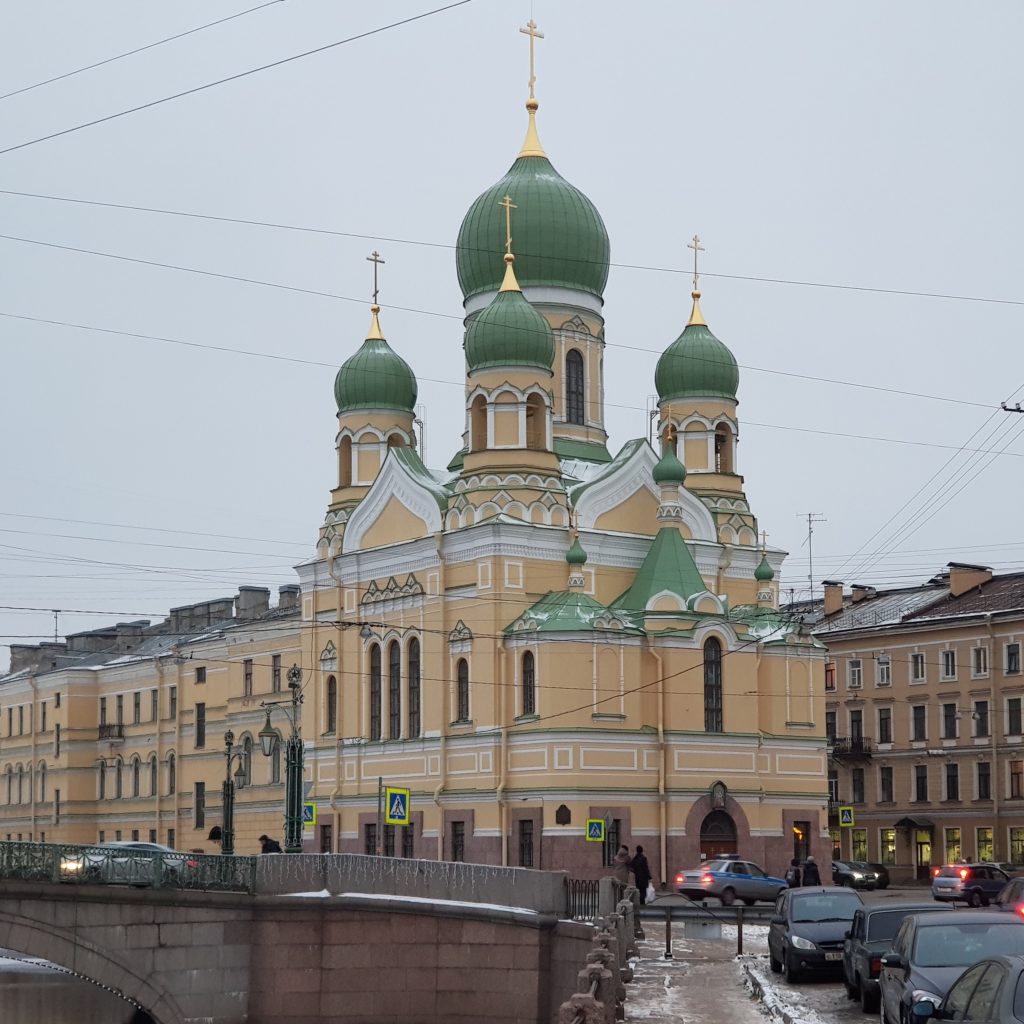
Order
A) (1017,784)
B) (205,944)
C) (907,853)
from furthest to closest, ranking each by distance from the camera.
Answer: (907,853)
(1017,784)
(205,944)

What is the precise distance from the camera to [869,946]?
80.3ft

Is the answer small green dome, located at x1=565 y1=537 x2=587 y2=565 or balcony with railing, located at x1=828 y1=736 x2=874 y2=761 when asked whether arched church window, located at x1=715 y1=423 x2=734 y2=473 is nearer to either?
small green dome, located at x1=565 y1=537 x2=587 y2=565

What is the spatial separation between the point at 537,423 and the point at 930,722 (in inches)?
824

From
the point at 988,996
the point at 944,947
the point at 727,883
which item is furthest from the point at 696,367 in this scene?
the point at 988,996

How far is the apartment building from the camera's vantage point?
6438 centimetres

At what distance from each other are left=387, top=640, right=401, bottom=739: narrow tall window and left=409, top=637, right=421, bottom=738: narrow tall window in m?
0.52

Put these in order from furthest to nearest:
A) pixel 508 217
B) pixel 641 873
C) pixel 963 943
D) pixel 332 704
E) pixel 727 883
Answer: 1. pixel 332 704
2. pixel 508 217
3. pixel 727 883
4. pixel 641 873
5. pixel 963 943

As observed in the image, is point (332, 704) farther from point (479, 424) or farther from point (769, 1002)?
point (769, 1002)

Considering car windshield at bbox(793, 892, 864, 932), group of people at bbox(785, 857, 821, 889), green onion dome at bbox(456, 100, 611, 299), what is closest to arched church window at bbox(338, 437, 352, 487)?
green onion dome at bbox(456, 100, 611, 299)

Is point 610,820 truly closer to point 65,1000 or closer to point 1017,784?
point 65,1000

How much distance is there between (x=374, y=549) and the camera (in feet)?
190

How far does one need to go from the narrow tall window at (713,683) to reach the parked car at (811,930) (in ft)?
76.4

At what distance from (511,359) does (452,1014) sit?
23.2m

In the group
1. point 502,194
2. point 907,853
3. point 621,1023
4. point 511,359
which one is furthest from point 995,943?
point 907,853
